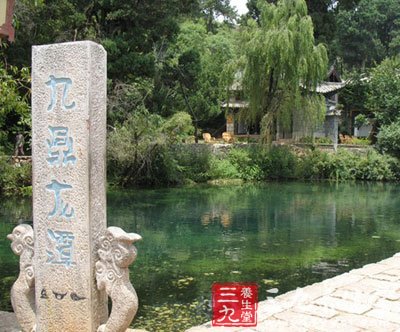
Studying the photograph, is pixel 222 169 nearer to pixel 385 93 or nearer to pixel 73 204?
pixel 385 93

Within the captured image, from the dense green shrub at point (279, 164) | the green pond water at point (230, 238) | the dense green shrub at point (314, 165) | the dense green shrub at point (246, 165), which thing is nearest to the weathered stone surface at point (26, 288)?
the green pond water at point (230, 238)

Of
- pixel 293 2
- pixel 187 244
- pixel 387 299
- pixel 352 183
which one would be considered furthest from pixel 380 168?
pixel 387 299

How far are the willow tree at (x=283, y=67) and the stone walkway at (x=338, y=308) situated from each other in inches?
609

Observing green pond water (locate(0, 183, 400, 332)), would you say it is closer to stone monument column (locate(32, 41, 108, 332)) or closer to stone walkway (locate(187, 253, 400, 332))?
stone walkway (locate(187, 253, 400, 332))

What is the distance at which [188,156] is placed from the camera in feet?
66.2

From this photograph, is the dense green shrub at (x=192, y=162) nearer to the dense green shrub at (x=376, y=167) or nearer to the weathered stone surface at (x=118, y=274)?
the dense green shrub at (x=376, y=167)

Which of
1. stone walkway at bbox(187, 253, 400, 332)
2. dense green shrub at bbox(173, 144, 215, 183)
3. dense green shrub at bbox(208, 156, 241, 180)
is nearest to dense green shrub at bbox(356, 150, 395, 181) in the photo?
dense green shrub at bbox(208, 156, 241, 180)

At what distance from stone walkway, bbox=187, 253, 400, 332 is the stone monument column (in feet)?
3.90

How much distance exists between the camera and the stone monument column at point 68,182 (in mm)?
3268

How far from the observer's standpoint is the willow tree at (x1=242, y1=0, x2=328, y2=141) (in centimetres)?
2025

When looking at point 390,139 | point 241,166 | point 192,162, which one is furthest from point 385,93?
point 192,162

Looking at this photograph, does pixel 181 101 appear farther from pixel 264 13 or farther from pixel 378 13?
pixel 378 13

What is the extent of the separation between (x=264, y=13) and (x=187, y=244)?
45.3ft

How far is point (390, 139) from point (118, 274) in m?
21.5
